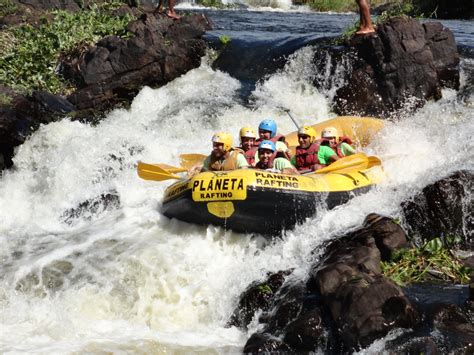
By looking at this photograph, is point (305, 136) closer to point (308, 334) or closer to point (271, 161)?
point (271, 161)

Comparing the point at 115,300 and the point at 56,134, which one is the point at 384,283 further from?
the point at 56,134

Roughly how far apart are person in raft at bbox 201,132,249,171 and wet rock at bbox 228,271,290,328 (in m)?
1.87

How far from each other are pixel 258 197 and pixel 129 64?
6.38 m

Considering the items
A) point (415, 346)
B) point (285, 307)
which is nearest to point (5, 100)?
point (285, 307)

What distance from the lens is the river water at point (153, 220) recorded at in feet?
20.4

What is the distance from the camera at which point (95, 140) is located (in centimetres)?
1054

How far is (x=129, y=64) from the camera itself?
12562mm

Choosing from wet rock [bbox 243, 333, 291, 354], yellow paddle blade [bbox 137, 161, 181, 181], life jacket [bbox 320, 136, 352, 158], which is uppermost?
life jacket [bbox 320, 136, 352, 158]

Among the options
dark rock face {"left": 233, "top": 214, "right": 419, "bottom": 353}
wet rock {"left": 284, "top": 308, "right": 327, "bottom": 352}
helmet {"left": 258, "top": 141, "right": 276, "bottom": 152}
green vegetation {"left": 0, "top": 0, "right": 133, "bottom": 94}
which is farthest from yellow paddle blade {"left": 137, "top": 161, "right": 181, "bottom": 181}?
green vegetation {"left": 0, "top": 0, "right": 133, "bottom": 94}

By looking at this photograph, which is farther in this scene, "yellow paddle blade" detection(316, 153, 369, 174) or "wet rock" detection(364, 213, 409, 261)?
"yellow paddle blade" detection(316, 153, 369, 174)

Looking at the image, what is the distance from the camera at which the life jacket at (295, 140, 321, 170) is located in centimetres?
848

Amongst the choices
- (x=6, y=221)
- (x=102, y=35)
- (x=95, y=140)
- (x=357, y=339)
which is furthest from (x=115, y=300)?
(x=102, y=35)

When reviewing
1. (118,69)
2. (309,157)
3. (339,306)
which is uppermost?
(118,69)

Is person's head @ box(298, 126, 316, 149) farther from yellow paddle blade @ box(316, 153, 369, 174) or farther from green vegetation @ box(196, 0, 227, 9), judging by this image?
green vegetation @ box(196, 0, 227, 9)
